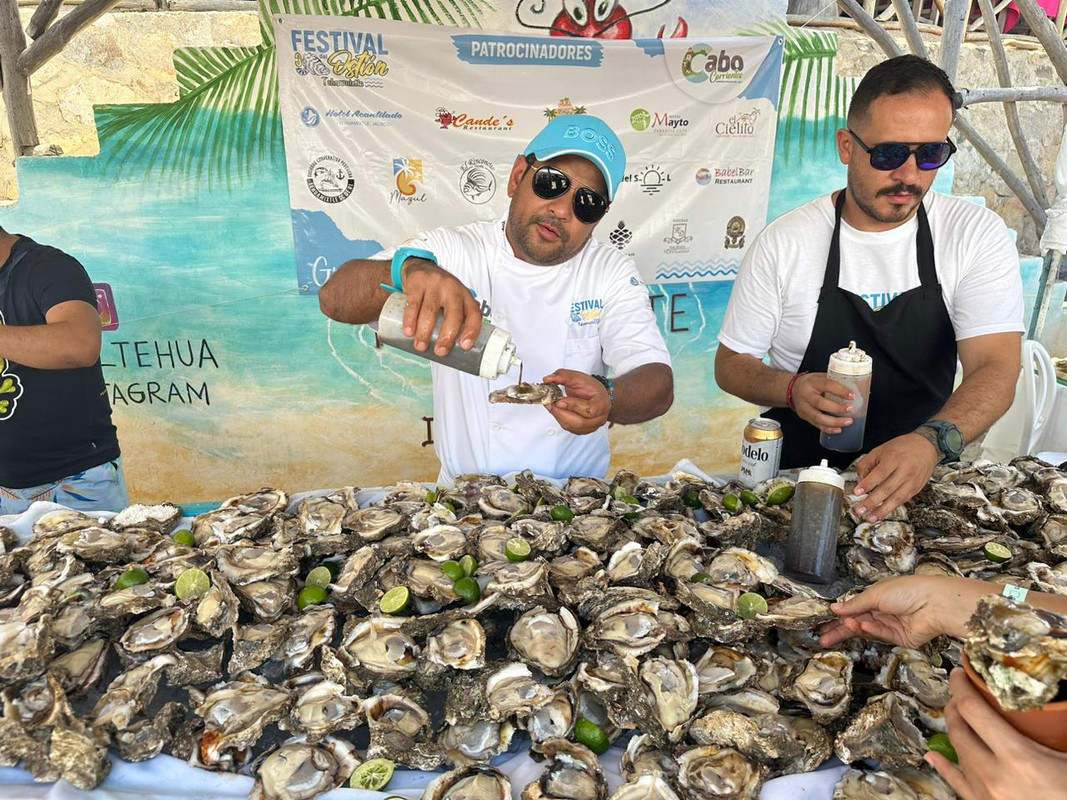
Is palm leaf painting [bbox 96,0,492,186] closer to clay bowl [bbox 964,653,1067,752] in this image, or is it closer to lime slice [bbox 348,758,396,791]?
lime slice [bbox 348,758,396,791]

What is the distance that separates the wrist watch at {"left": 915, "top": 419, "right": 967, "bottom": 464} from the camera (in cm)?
195

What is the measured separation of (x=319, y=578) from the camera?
1.45m

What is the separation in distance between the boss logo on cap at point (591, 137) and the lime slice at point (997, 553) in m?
1.56

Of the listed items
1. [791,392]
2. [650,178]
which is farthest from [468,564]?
[650,178]

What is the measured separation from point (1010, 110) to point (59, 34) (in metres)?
5.80

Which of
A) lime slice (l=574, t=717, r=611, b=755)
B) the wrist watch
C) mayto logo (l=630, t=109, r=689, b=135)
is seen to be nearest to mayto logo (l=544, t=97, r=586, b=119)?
mayto logo (l=630, t=109, r=689, b=135)

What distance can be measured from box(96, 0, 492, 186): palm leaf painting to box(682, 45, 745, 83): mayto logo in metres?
1.25

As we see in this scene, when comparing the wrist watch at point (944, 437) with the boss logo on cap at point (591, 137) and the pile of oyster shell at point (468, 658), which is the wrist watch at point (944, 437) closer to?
the pile of oyster shell at point (468, 658)

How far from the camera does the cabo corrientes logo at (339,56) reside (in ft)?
12.5

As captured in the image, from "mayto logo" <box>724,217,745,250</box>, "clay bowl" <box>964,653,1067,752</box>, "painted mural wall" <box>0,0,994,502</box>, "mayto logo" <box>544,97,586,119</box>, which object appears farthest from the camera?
"mayto logo" <box>724,217,745,250</box>

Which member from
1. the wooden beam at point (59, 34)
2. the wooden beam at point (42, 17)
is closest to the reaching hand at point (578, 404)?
the wooden beam at point (59, 34)

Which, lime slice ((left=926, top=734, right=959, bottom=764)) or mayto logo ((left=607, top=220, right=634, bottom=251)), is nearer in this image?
lime slice ((left=926, top=734, right=959, bottom=764))

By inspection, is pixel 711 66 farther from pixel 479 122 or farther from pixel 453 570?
pixel 453 570

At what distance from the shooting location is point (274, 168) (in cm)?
406
